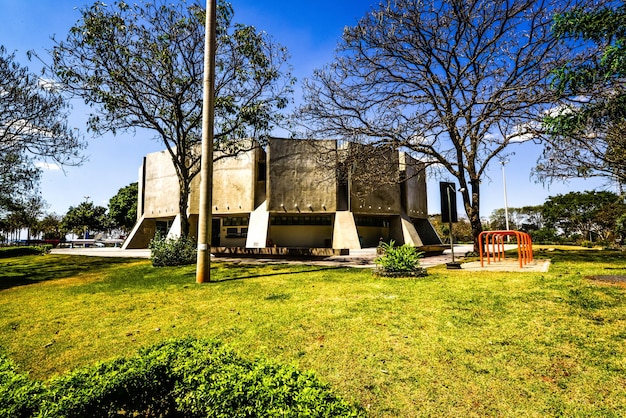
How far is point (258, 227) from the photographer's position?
97.2 ft

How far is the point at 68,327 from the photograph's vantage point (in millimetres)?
6090

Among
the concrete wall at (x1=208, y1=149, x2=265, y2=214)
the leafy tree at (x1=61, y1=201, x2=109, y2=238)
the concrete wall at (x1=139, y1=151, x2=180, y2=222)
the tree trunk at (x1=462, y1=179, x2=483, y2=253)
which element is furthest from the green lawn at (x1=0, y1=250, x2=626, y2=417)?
the leafy tree at (x1=61, y1=201, x2=109, y2=238)

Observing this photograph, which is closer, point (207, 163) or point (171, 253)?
point (207, 163)

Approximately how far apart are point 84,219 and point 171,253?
6266 centimetres

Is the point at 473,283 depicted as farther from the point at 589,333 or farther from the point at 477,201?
the point at 477,201

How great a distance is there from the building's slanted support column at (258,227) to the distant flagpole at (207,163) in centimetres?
1833

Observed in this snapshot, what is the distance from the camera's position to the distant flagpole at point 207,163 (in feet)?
32.3

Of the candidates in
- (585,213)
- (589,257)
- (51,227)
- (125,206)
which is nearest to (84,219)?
(51,227)

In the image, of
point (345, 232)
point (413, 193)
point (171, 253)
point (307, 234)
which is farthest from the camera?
point (413, 193)

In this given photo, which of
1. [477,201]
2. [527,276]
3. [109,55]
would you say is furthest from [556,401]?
[109,55]

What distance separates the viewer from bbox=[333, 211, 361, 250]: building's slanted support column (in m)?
27.9

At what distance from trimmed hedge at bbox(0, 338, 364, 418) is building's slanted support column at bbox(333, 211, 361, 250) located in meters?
25.0

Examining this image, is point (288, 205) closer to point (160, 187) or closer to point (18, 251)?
point (160, 187)

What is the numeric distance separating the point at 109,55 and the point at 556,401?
18.3 m
